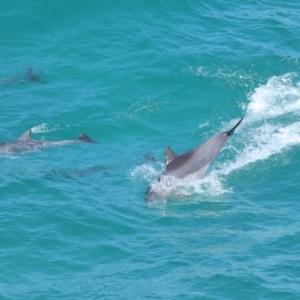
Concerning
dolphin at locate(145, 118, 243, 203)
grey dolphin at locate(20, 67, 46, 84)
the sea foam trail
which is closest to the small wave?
grey dolphin at locate(20, 67, 46, 84)

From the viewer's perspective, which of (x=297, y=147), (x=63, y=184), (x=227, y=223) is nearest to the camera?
(x=227, y=223)

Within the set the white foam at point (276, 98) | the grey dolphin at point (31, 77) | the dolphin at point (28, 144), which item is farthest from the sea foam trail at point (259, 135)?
the grey dolphin at point (31, 77)

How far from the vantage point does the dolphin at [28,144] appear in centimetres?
3634

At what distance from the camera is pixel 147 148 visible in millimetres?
37719

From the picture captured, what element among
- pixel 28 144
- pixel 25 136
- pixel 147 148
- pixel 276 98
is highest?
pixel 276 98

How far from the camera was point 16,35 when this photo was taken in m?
48.7

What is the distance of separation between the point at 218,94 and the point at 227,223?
1340 cm

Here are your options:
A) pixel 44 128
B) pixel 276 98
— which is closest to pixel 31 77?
pixel 44 128

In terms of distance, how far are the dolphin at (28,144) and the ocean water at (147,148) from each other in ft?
1.40

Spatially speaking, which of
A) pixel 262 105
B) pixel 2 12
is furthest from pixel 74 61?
pixel 262 105

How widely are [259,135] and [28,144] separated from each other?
35.9 feet

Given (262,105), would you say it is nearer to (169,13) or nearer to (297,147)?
(297,147)

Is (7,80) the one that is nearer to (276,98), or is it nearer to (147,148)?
(147,148)

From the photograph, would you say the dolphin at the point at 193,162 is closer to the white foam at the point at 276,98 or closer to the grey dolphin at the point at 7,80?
the white foam at the point at 276,98
